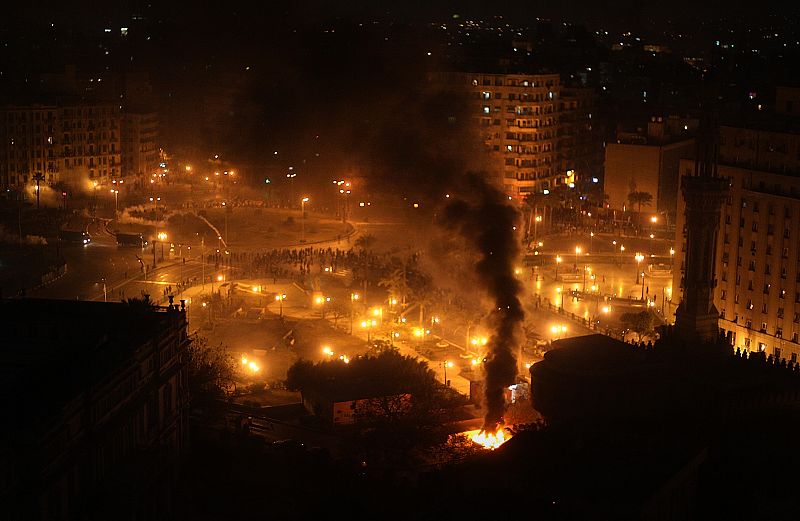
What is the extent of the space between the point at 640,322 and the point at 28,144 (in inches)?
1617

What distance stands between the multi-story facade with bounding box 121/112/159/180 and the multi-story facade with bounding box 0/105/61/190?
701 centimetres

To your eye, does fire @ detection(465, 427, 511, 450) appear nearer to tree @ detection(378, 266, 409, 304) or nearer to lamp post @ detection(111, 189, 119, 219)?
tree @ detection(378, 266, 409, 304)

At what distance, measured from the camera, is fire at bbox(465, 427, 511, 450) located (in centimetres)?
2667

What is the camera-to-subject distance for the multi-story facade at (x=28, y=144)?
66.0m

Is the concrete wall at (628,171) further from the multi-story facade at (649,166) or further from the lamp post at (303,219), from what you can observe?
the lamp post at (303,219)

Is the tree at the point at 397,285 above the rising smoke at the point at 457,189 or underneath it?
underneath

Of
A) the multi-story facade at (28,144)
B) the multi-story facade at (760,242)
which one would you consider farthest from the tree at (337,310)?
the multi-story facade at (28,144)

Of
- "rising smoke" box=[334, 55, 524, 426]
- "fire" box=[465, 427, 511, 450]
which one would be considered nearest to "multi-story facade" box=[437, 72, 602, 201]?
"rising smoke" box=[334, 55, 524, 426]

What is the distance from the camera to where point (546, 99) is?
6556cm

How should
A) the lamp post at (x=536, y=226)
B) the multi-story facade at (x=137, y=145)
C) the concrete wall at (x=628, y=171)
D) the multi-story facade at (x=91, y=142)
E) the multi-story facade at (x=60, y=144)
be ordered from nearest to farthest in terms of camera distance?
the lamp post at (x=536, y=226), the concrete wall at (x=628, y=171), the multi-story facade at (x=60, y=144), the multi-story facade at (x=91, y=142), the multi-story facade at (x=137, y=145)

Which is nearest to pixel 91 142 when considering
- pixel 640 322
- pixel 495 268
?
pixel 640 322

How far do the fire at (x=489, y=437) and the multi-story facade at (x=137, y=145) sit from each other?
171 ft

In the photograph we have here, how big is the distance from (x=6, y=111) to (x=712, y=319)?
46.0m

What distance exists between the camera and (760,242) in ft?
121
